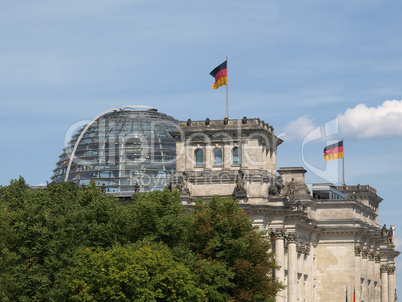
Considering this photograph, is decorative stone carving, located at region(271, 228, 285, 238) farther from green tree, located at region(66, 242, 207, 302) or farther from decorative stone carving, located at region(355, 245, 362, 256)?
green tree, located at region(66, 242, 207, 302)

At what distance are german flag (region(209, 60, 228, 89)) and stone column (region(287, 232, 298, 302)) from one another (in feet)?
73.1

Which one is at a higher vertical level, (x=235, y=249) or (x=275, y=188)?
(x=275, y=188)

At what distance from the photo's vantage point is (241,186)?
142 m

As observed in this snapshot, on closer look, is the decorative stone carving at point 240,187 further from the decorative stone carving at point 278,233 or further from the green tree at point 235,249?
the green tree at point 235,249

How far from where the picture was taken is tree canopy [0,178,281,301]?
10819cm

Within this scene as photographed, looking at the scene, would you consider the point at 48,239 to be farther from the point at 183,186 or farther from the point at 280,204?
the point at 280,204

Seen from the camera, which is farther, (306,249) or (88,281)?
(306,249)

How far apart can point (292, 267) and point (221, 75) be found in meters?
27.6

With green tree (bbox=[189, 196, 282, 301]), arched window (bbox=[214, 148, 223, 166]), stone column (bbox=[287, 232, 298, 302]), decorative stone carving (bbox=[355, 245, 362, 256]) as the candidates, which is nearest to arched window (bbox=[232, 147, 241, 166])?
arched window (bbox=[214, 148, 223, 166])

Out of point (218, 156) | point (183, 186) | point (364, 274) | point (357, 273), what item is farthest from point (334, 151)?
point (183, 186)

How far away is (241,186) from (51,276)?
118ft

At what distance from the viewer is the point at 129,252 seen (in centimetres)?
10925

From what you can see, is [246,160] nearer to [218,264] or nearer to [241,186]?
[241,186]

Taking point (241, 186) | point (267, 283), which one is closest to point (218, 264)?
point (267, 283)
